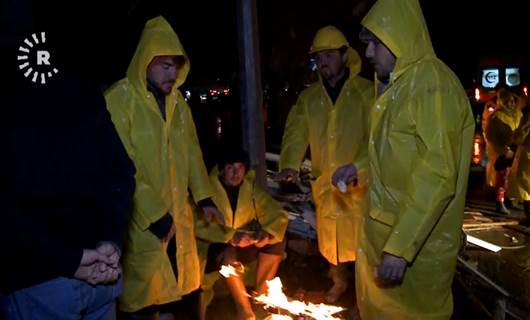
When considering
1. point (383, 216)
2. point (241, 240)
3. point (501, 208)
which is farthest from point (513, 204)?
point (383, 216)

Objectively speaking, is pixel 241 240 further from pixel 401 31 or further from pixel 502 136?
pixel 502 136

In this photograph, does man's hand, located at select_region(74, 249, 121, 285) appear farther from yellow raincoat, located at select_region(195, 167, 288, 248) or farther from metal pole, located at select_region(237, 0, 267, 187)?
metal pole, located at select_region(237, 0, 267, 187)

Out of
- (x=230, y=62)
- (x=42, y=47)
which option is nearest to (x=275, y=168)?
(x=230, y=62)

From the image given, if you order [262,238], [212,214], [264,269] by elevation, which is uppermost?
[212,214]

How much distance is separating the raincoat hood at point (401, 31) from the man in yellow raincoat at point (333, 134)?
2.11 meters

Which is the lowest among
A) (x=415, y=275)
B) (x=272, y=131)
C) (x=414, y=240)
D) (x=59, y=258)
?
(x=272, y=131)

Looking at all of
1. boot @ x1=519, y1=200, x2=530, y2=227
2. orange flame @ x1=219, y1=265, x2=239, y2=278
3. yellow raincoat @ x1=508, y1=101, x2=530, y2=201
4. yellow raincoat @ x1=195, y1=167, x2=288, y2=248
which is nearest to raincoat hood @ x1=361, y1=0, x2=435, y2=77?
yellow raincoat @ x1=195, y1=167, x2=288, y2=248

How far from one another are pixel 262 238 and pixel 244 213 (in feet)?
1.03

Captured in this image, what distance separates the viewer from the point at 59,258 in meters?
2.67

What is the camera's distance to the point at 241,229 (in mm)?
6016

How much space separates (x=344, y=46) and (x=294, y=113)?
2.87 ft

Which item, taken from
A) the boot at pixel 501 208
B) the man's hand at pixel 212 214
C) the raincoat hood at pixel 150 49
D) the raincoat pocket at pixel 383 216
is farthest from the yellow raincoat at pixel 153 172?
the boot at pixel 501 208

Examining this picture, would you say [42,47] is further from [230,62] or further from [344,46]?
[230,62]

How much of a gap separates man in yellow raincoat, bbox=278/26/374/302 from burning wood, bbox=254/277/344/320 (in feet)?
2.62
